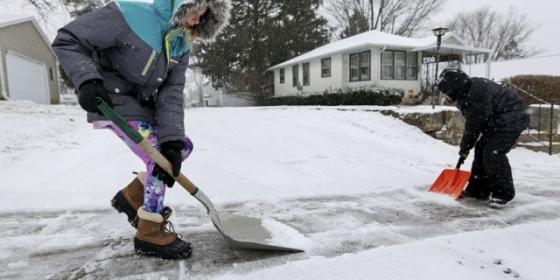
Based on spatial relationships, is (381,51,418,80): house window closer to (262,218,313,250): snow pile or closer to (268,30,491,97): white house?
(268,30,491,97): white house

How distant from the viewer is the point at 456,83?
3.54 m

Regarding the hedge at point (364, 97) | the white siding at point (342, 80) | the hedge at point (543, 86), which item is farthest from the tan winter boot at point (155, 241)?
the hedge at point (543, 86)

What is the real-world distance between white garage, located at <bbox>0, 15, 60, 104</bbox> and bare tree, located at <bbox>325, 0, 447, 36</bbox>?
20.7 meters

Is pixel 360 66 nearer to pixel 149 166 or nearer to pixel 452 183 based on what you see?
pixel 452 183

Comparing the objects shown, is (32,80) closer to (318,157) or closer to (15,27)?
(15,27)

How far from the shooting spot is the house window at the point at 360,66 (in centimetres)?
1698

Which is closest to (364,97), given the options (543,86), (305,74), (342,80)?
(342,80)

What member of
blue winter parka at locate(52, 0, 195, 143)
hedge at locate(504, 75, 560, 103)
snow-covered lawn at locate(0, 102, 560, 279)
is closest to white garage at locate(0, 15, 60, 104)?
snow-covered lawn at locate(0, 102, 560, 279)

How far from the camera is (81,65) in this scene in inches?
72.1

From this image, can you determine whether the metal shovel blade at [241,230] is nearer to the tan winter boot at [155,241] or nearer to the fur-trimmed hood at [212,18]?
the tan winter boot at [155,241]

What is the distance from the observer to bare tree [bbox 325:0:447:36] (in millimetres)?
30125

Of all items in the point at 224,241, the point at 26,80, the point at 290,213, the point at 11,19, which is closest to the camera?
the point at 224,241

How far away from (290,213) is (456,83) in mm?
2036

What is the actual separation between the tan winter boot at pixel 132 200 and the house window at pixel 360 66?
15.6m
